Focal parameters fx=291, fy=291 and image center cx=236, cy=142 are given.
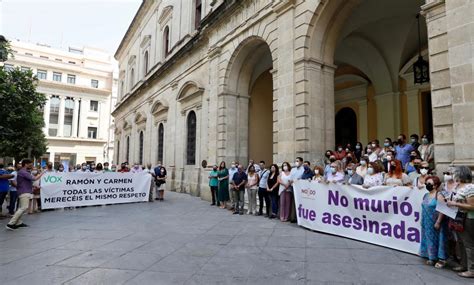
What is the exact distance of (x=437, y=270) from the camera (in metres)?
4.15

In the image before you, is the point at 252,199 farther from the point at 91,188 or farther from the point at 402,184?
the point at 91,188

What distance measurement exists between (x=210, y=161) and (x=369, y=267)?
9.37 meters

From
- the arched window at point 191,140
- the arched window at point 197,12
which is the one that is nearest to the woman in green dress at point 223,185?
the arched window at point 191,140

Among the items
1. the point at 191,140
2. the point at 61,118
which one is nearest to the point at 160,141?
the point at 191,140

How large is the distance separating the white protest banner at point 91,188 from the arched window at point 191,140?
320 centimetres

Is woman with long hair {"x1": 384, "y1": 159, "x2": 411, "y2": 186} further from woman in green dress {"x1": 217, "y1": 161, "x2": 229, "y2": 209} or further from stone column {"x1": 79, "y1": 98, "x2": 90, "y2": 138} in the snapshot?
stone column {"x1": 79, "y1": 98, "x2": 90, "y2": 138}

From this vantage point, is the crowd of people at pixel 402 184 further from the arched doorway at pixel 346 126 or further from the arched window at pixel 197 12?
the arched window at pixel 197 12

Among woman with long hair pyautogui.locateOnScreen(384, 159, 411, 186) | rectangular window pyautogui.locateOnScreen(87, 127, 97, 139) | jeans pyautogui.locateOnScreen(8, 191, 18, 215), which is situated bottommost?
jeans pyautogui.locateOnScreen(8, 191, 18, 215)

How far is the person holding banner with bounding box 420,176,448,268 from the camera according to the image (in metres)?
4.24

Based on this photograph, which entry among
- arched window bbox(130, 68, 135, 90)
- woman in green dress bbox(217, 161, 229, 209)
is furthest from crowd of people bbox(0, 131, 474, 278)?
arched window bbox(130, 68, 135, 90)

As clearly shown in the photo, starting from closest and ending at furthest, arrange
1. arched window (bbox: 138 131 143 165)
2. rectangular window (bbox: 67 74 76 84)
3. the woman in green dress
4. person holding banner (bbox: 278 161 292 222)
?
person holding banner (bbox: 278 161 292 222)
the woman in green dress
arched window (bbox: 138 131 143 165)
rectangular window (bbox: 67 74 76 84)

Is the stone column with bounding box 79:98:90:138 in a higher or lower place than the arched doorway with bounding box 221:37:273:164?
higher

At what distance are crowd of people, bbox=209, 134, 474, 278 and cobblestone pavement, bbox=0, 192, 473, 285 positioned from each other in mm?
420

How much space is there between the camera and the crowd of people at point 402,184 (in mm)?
3996
